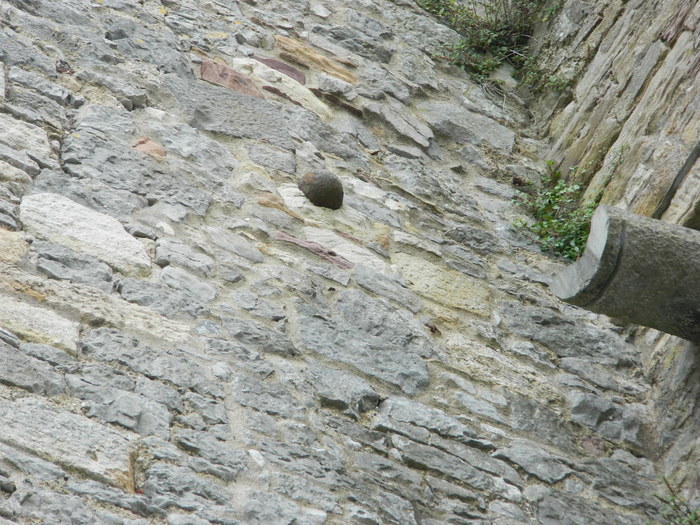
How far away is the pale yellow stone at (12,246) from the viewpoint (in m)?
2.42

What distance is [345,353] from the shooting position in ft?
9.58

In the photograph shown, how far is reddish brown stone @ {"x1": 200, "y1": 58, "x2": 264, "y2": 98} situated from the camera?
4.10m

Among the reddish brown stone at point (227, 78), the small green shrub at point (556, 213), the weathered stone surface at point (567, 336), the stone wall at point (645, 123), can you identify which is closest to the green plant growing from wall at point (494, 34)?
the stone wall at point (645, 123)

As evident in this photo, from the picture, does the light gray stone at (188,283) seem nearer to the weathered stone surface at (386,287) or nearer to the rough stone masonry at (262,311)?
the rough stone masonry at (262,311)

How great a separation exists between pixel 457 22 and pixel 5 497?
505cm

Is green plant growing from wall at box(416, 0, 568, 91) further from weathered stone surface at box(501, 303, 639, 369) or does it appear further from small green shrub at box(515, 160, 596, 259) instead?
weathered stone surface at box(501, 303, 639, 369)

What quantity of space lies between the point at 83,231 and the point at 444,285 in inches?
64.4

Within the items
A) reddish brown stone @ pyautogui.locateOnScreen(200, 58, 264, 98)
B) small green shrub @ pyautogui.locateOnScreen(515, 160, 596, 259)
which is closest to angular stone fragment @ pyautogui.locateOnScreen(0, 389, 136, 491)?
reddish brown stone @ pyautogui.locateOnScreen(200, 58, 264, 98)

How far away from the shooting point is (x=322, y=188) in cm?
367

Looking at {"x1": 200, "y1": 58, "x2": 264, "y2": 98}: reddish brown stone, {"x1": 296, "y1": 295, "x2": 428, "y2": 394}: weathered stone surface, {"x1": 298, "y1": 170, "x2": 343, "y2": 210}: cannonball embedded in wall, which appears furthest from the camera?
{"x1": 200, "y1": 58, "x2": 264, "y2": 98}: reddish brown stone

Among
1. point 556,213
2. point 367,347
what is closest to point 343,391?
point 367,347

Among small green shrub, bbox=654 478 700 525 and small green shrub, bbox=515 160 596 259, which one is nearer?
small green shrub, bbox=654 478 700 525

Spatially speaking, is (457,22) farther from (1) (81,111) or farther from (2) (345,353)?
(2) (345,353)

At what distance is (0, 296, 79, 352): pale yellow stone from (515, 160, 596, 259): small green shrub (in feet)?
8.83
